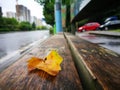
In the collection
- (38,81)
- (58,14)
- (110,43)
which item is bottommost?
(110,43)

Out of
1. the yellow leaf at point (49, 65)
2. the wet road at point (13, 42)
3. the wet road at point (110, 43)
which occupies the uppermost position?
the yellow leaf at point (49, 65)

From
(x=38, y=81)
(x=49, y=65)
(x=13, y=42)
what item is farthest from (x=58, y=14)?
(x=38, y=81)

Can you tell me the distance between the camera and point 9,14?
99.9m

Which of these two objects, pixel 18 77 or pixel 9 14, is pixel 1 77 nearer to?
pixel 18 77

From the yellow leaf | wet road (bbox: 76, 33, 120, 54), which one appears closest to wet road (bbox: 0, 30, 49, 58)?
wet road (bbox: 76, 33, 120, 54)

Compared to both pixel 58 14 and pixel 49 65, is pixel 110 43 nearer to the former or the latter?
pixel 49 65

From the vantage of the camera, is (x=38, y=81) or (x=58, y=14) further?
(x=58, y=14)

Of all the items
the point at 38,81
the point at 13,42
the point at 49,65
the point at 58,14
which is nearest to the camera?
the point at 38,81

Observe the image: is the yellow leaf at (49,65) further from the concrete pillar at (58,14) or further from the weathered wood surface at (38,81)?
the concrete pillar at (58,14)

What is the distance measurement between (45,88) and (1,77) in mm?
237

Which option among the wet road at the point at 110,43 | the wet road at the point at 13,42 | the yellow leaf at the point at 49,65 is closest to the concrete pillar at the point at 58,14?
the wet road at the point at 13,42

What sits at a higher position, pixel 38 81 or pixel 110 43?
pixel 38 81

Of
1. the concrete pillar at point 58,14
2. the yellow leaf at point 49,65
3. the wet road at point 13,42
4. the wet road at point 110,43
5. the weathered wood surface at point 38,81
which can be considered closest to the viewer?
the weathered wood surface at point 38,81

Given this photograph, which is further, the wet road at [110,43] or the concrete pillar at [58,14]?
the concrete pillar at [58,14]
